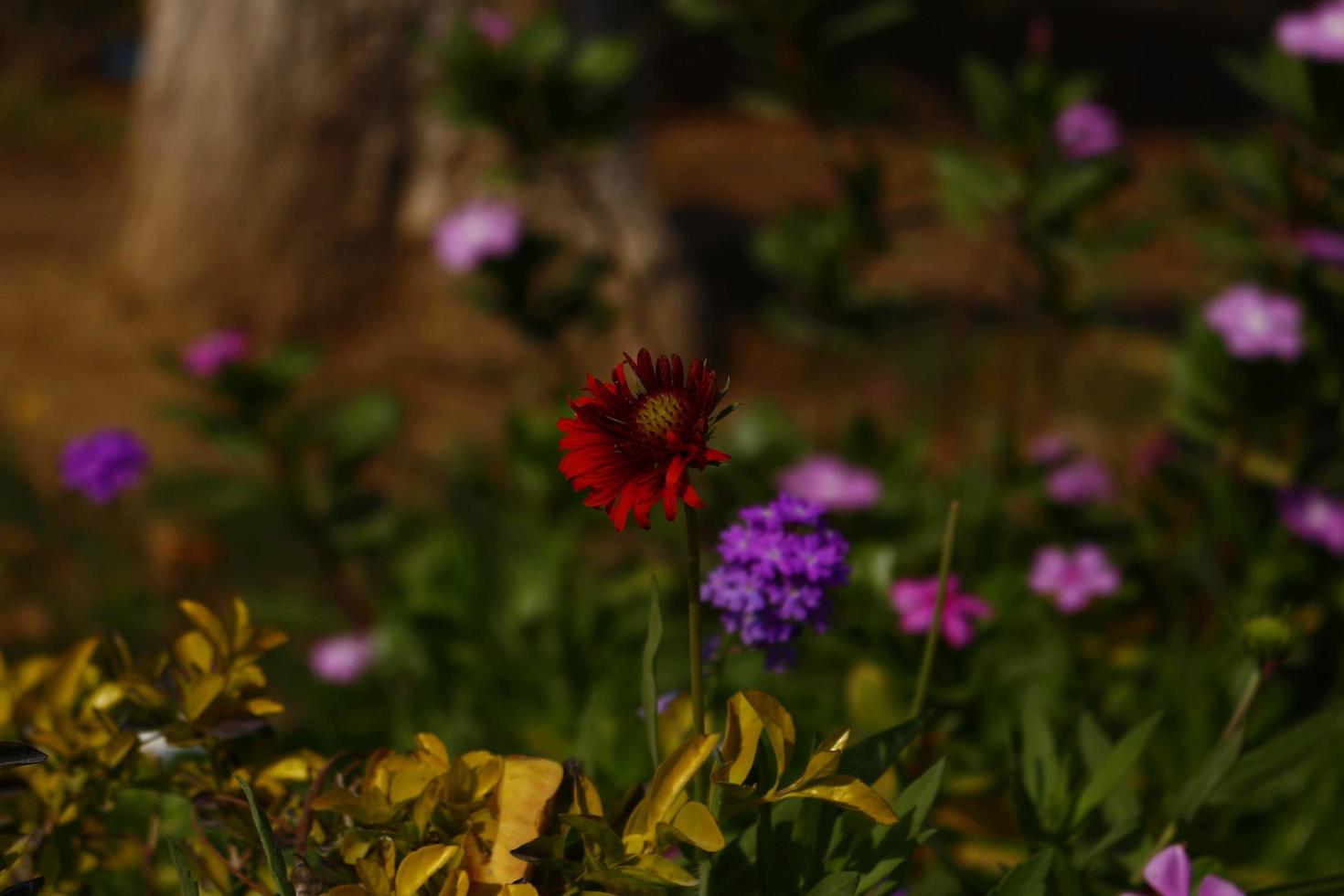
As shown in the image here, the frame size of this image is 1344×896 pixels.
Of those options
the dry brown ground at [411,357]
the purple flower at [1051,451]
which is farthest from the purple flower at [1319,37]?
the dry brown ground at [411,357]

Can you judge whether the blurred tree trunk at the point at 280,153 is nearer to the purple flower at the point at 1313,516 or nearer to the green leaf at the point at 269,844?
the purple flower at the point at 1313,516

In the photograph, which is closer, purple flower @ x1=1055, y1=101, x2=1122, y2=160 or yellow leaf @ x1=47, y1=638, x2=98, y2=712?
yellow leaf @ x1=47, y1=638, x2=98, y2=712

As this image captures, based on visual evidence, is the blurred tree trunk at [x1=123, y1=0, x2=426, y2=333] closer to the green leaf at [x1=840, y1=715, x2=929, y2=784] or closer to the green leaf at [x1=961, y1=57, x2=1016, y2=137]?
the green leaf at [x1=961, y1=57, x2=1016, y2=137]

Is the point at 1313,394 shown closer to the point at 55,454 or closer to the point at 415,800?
the point at 415,800

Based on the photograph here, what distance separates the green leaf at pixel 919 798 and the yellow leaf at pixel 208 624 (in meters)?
0.54

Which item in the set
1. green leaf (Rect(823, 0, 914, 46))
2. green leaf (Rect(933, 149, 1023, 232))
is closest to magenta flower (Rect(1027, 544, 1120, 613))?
green leaf (Rect(933, 149, 1023, 232))

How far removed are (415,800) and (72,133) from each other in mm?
6897

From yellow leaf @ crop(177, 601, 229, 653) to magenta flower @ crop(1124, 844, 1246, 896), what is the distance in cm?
72

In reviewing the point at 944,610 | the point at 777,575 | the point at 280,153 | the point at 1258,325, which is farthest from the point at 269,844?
the point at 280,153

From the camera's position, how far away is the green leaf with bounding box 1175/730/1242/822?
1169mm

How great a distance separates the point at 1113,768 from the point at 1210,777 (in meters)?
0.08

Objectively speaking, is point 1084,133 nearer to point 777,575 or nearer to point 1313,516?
point 1313,516

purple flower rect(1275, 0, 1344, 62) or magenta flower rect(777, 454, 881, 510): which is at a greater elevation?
purple flower rect(1275, 0, 1344, 62)

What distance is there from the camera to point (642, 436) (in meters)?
0.86
